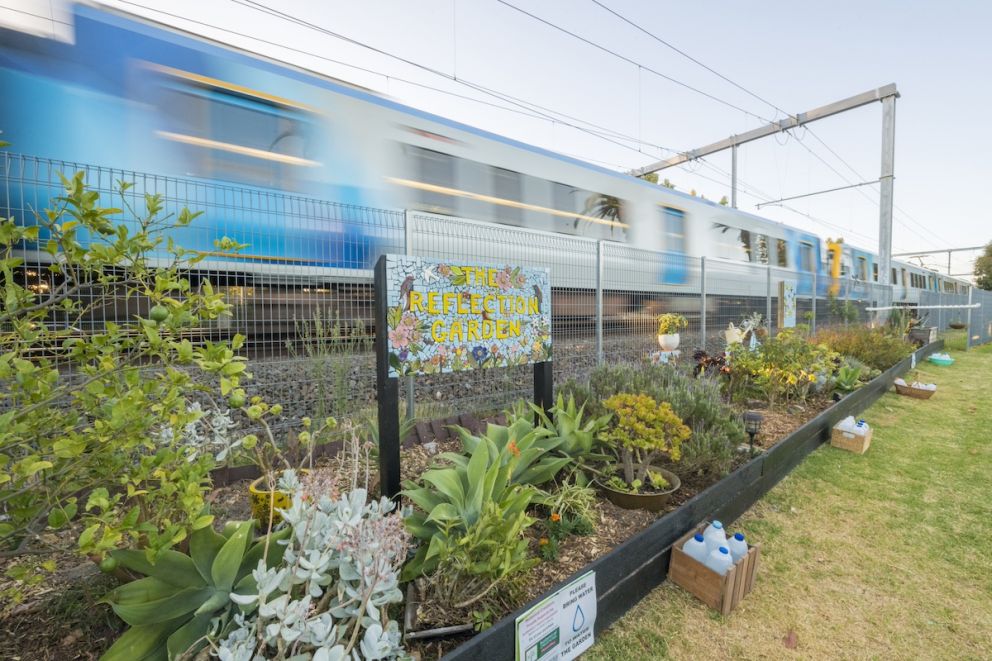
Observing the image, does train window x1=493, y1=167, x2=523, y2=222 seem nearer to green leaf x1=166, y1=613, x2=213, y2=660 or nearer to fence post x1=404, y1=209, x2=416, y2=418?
fence post x1=404, y1=209, x2=416, y2=418

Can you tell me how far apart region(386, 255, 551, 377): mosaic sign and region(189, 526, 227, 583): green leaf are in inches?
34.7

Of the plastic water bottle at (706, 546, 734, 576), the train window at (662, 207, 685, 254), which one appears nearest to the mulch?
the plastic water bottle at (706, 546, 734, 576)

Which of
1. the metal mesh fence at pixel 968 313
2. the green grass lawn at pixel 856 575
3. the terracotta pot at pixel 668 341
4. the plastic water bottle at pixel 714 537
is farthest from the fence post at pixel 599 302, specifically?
the metal mesh fence at pixel 968 313

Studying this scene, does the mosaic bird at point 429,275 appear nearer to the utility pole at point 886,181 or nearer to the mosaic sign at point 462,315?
the mosaic sign at point 462,315

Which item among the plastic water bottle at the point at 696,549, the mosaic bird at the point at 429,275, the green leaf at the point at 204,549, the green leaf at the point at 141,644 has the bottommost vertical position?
the plastic water bottle at the point at 696,549

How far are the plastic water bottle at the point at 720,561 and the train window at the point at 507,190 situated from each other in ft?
15.1

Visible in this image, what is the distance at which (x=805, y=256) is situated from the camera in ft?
39.8

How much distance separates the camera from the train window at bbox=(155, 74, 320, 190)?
11.7ft

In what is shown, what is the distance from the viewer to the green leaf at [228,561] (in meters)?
1.16

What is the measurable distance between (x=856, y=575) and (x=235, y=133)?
5.36 m

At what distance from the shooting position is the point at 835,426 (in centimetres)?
366

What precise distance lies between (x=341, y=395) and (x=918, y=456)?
4676mm

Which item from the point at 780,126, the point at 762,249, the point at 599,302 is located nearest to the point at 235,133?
the point at 599,302

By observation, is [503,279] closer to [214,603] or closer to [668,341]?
[214,603]
